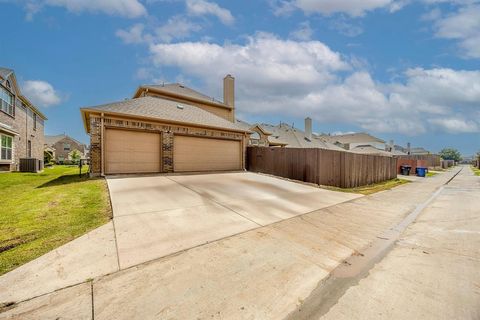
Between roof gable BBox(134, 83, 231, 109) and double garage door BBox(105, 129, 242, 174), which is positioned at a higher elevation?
roof gable BBox(134, 83, 231, 109)

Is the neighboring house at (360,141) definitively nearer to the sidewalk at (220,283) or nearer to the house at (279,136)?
the house at (279,136)

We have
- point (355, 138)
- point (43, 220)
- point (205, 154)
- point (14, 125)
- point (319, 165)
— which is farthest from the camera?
point (355, 138)

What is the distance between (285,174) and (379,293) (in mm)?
10176

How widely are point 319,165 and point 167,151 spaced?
805 centimetres

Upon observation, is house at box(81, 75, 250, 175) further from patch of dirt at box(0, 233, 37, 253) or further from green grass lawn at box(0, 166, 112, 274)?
patch of dirt at box(0, 233, 37, 253)

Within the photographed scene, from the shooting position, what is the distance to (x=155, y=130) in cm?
1191

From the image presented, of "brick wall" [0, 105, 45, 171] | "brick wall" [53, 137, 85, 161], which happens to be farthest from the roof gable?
"brick wall" [53, 137, 85, 161]

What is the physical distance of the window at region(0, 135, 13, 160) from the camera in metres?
14.6

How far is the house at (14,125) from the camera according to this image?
14.9 metres

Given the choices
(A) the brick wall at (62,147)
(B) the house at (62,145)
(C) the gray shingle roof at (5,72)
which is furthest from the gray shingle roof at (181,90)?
(A) the brick wall at (62,147)

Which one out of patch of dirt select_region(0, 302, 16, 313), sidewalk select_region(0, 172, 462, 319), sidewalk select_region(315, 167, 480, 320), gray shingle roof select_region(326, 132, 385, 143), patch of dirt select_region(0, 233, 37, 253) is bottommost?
sidewalk select_region(315, 167, 480, 320)

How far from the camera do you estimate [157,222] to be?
4715 millimetres

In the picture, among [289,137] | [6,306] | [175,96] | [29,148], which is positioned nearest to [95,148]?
[6,306]

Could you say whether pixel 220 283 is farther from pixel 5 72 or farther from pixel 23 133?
pixel 23 133
